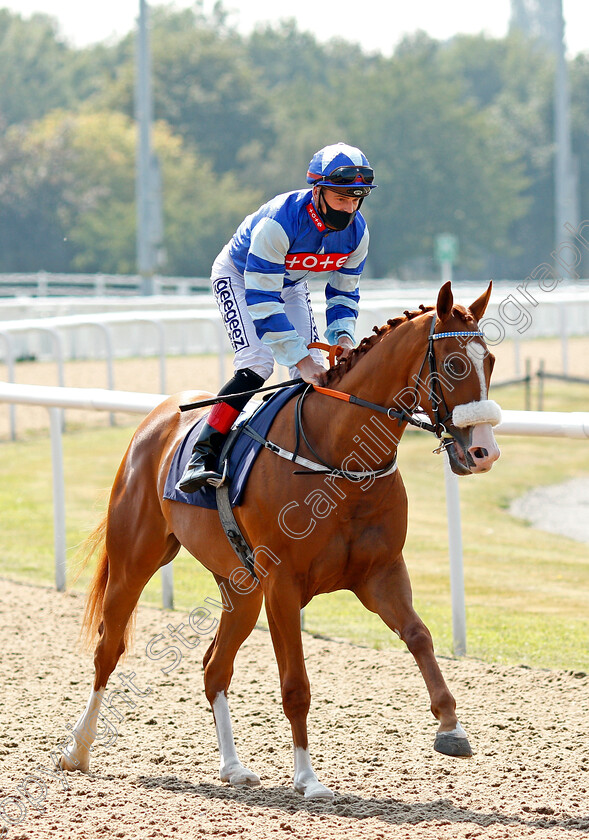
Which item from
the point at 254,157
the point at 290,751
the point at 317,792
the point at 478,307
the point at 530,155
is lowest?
the point at 290,751

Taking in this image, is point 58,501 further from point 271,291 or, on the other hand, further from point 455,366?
→ point 455,366

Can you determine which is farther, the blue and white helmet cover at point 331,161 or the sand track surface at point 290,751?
the blue and white helmet cover at point 331,161

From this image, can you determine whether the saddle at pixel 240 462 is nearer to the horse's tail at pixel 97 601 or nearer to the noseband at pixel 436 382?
the noseband at pixel 436 382

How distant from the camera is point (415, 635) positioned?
12.0 feet

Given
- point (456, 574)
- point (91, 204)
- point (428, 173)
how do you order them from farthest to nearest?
point (428, 173), point (91, 204), point (456, 574)

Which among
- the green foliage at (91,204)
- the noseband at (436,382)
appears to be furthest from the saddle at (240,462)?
the green foliage at (91,204)

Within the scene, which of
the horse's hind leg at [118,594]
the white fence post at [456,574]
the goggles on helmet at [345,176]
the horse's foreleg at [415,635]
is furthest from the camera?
the white fence post at [456,574]

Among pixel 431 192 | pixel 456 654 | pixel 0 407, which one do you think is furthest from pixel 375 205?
pixel 456 654

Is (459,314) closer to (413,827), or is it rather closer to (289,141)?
(413,827)

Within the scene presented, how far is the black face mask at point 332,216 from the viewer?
3.83 m

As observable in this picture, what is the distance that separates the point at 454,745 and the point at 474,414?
1.01m

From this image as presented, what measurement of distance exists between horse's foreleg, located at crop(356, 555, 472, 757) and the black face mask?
111 centimetres

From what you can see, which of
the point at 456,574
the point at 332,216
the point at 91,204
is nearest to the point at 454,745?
the point at 332,216

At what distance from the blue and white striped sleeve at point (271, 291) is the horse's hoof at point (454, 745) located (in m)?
1.28
